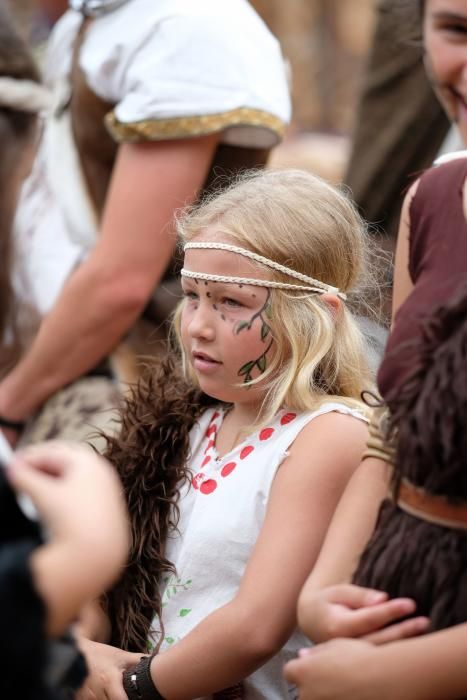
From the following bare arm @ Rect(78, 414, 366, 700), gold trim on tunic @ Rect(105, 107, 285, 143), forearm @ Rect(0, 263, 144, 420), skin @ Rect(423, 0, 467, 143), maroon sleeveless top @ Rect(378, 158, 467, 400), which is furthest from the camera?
forearm @ Rect(0, 263, 144, 420)

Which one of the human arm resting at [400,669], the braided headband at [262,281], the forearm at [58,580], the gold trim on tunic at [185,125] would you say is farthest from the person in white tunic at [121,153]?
the forearm at [58,580]

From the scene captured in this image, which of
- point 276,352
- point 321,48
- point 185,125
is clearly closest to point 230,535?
point 276,352

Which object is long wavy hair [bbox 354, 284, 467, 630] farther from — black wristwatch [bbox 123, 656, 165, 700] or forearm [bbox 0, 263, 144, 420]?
forearm [bbox 0, 263, 144, 420]

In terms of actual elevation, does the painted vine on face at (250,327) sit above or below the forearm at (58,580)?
below

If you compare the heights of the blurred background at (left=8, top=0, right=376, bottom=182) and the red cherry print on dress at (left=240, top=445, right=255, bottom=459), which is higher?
the red cherry print on dress at (left=240, top=445, right=255, bottom=459)

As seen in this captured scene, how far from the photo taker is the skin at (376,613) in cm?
164

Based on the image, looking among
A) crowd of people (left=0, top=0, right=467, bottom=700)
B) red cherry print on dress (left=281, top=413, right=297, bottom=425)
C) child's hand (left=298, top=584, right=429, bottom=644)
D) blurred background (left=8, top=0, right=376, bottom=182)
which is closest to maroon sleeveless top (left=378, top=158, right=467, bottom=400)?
crowd of people (left=0, top=0, right=467, bottom=700)

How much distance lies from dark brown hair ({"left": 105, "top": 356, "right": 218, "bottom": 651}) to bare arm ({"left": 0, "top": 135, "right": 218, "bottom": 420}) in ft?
1.73

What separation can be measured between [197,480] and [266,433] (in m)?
0.18

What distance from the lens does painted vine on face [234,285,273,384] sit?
220 cm

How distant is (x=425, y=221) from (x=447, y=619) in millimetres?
593

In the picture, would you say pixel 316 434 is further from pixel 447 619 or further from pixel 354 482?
pixel 447 619

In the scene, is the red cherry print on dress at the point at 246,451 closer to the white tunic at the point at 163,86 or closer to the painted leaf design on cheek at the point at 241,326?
the painted leaf design on cheek at the point at 241,326

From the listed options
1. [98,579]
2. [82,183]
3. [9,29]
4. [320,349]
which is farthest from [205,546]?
[9,29]
